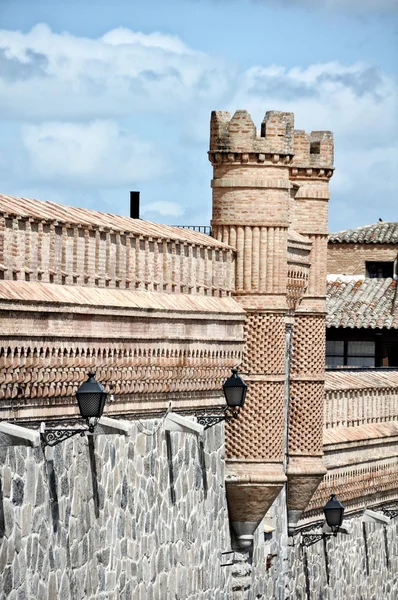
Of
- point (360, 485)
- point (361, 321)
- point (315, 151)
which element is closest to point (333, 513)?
point (360, 485)

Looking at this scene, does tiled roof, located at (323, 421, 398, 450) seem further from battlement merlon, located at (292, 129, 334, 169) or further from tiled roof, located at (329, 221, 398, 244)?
tiled roof, located at (329, 221, 398, 244)

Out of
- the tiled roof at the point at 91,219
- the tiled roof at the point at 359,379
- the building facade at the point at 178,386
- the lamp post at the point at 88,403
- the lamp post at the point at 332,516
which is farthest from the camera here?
the tiled roof at the point at 359,379

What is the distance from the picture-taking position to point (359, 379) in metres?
34.9

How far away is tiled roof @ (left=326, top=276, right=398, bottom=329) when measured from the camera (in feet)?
149

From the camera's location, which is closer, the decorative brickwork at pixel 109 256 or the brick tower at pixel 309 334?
the decorative brickwork at pixel 109 256

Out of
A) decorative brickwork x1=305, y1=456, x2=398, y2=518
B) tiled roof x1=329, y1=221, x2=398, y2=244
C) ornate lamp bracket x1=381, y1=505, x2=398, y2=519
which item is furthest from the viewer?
tiled roof x1=329, y1=221, x2=398, y2=244

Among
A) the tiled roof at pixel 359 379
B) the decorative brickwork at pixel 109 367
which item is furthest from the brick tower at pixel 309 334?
the tiled roof at pixel 359 379

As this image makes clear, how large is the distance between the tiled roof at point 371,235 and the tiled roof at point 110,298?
26177 millimetres

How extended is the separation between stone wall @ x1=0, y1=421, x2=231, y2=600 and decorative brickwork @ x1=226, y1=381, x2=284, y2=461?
0.48 meters

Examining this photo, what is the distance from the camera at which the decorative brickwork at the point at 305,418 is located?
2848 cm

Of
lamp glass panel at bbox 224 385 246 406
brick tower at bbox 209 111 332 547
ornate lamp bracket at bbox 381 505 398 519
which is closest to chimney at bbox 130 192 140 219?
ornate lamp bracket at bbox 381 505 398 519

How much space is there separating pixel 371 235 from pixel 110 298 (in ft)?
101

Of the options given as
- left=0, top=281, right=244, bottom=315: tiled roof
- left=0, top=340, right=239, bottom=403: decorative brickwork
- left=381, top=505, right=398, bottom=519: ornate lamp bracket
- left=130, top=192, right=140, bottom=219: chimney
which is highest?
left=130, top=192, right=140, bottom=219: chimney

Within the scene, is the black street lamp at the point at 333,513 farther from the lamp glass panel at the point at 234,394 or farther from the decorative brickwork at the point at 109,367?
the lamp glass panel at the point at 234,394
